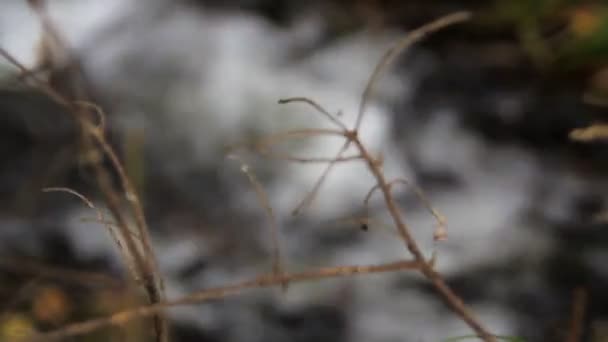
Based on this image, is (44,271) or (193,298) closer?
(193,298)

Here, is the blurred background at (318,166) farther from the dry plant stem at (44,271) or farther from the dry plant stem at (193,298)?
the dry plant stem at (193,298)

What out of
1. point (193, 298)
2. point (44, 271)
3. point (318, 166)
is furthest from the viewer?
point (318, 166)

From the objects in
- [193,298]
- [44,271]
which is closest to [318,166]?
[44,271]

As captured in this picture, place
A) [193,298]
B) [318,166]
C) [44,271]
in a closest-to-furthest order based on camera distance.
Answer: [193,298]
[44,271]
[318,166]

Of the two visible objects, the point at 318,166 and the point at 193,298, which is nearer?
the point at 193,298

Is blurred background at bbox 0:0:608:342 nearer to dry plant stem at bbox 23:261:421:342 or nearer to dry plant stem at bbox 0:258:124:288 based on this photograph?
dry plant stem at bbox 0:258:124:288

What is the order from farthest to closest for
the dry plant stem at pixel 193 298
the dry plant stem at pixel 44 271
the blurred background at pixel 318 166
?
the blurred background at pixel 318 166 < the dry plant stem at pixel 44 271 < the dry plant stem at pixel 193 298

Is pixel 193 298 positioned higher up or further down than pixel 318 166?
higher up

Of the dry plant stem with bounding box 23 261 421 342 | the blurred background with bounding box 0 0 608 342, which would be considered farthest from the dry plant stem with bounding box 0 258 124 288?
the dry plant stem with bounding box 23 261 421 342

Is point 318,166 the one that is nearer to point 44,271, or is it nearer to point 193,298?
point 44,271

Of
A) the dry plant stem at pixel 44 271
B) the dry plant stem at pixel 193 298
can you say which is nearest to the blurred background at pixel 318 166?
the dry plant stem at pixel 44 271

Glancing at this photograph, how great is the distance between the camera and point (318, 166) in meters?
1.91

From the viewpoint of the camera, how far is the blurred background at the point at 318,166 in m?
1.58

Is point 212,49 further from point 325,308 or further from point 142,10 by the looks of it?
point 325,308
